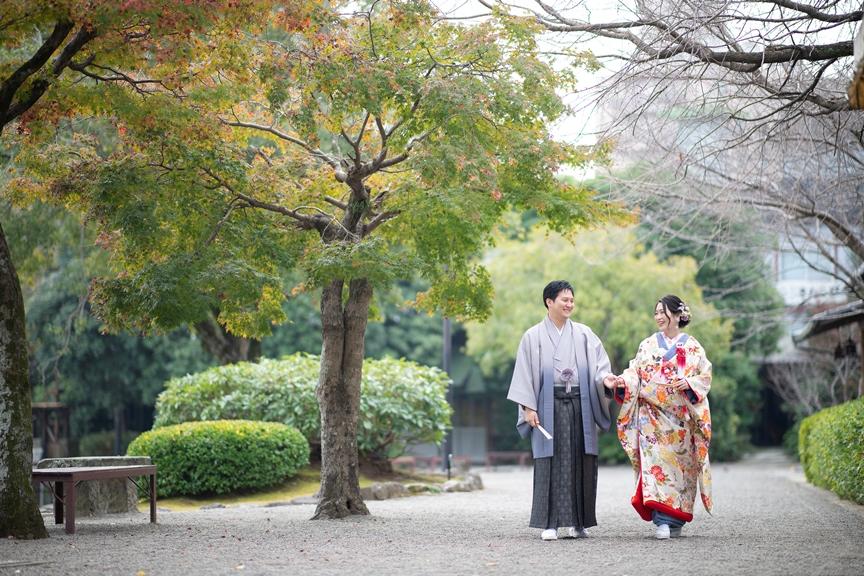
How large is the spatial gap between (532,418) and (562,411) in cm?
29

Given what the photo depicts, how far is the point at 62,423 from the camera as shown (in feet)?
92.8

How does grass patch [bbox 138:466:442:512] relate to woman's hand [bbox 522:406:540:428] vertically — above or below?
below

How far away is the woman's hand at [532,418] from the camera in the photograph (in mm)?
8938

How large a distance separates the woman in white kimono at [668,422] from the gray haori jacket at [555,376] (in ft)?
0.70

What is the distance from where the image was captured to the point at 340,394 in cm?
1138

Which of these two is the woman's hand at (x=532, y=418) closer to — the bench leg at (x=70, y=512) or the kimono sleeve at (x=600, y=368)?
the kimono sleeve at (x=600, y=368)

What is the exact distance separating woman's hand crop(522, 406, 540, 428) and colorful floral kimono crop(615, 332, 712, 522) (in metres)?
0.76

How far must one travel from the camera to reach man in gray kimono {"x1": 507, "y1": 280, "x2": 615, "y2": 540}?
8898 mm

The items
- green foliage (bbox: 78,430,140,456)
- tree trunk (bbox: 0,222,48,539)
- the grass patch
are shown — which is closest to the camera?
tree trunk (bbox: 0,222,48,539)

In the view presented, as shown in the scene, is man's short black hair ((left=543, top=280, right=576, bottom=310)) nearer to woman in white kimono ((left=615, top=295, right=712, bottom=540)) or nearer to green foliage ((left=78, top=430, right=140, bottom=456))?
woman in white kimono ((left=615, top=295, right=712, bottom=540))

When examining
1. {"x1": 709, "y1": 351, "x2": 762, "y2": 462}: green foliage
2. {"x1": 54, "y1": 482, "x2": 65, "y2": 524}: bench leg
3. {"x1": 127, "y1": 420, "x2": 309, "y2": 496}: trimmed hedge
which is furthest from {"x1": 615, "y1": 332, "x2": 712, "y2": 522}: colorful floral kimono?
{"x1": 709, "y1": 351, "x2": 762, "y2": 462}: green foliage

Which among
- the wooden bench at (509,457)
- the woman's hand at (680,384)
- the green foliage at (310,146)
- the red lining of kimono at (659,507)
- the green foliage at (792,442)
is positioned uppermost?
the green foliage at (310,146)

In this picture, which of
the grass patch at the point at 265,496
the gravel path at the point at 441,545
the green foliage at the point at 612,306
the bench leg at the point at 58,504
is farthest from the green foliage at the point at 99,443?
the bench leg at the point at 58,504

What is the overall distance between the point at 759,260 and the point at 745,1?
9.74 metres
